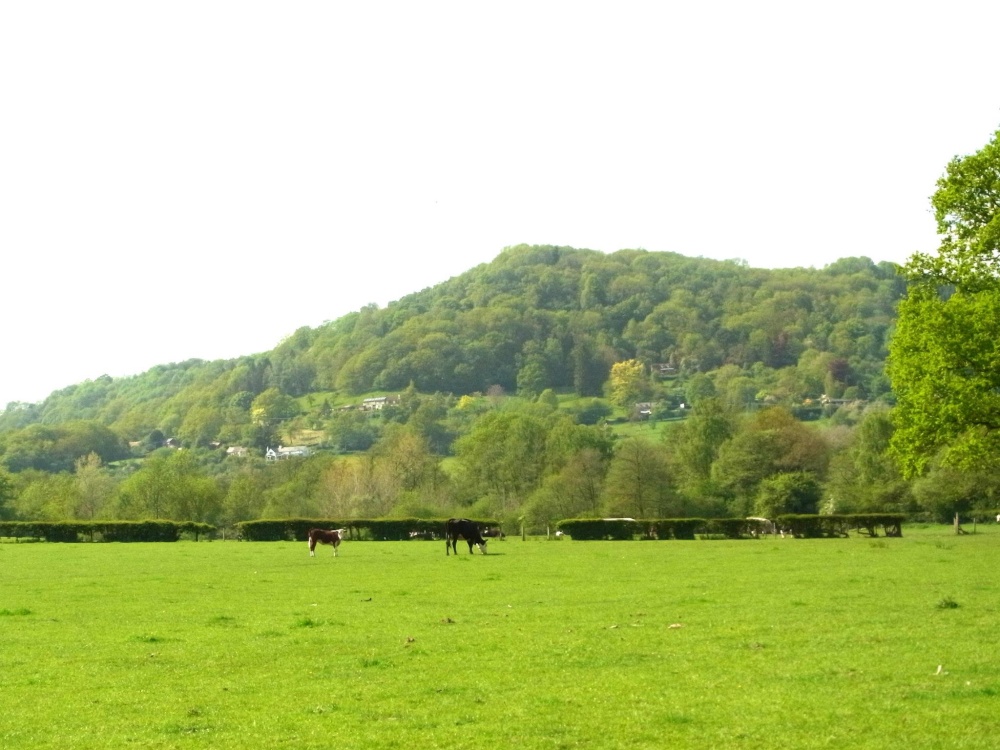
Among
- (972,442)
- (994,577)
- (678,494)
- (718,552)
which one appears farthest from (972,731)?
(678,494)

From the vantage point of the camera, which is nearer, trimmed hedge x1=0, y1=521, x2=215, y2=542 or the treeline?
trimmed hedge x1=0, y1=521, x2=215, y2=542

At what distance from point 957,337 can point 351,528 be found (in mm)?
45864

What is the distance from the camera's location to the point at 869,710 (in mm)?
12344

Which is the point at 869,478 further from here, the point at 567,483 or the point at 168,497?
the point at 168,497

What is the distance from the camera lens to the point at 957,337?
36.8 m

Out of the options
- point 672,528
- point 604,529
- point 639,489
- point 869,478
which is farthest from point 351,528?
point 869,478

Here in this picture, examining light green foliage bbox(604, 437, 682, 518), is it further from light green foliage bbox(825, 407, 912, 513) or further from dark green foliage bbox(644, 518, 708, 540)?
dark green foliage bbox(644, 518, 708, 540)

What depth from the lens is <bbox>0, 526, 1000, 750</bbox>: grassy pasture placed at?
11859 millimetres

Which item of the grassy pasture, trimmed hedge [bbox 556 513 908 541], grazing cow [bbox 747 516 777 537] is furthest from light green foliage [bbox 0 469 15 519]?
the grassy pasture

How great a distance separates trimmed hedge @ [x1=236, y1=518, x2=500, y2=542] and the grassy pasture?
4368 centimetres

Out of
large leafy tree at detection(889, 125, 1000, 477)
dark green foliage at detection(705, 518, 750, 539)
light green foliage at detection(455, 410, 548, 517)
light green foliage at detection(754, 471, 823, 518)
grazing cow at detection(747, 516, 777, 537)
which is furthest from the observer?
light green foliage at detection(455, 410, 548, 517)

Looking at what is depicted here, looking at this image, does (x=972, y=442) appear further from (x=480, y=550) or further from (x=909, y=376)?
(x=480, y=550)

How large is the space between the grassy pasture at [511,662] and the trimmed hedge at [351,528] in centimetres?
4368

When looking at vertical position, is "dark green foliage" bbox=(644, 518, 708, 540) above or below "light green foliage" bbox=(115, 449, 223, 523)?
below
